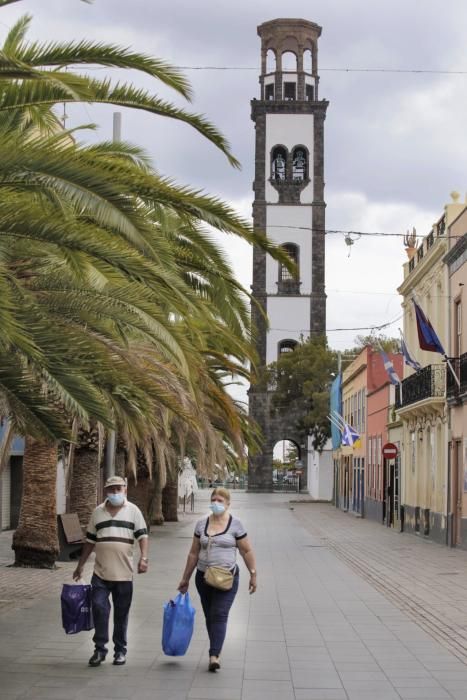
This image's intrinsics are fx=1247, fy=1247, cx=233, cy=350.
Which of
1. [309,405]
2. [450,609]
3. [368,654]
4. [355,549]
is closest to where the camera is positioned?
[368,654]

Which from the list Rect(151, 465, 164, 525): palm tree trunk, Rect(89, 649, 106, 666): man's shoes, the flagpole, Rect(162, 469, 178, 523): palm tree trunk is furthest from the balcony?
Rect(89, 649, 106, 666): man's shoes

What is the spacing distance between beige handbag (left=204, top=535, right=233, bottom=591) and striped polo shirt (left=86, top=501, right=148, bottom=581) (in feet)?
2.44

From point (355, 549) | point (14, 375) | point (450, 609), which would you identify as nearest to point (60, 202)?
point (14, 375)

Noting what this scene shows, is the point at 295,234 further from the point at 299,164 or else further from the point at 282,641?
the point at 282,641

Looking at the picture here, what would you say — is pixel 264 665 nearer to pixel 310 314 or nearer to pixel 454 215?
pixel 454 215

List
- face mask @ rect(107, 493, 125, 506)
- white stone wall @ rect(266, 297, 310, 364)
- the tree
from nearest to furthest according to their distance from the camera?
face mask @ rect(107, 493, 125, 506), the tree, white stone wall @ rect(266, 297, 310, 364)

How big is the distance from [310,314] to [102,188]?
69.4 m

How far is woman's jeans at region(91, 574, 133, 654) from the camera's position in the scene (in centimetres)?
1091

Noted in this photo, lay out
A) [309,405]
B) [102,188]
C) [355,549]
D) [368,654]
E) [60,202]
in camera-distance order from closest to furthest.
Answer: [102,188], [60,202], [368,654], [355,549], [309,405]

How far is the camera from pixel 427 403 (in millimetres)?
33750

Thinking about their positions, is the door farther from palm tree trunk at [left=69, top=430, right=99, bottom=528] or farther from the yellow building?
palm tree trunk at [left=69, top=430, right=99, bottom=528]

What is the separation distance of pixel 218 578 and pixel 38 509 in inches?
389

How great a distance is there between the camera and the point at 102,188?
32.2ft

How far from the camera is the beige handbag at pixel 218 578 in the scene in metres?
10.8
